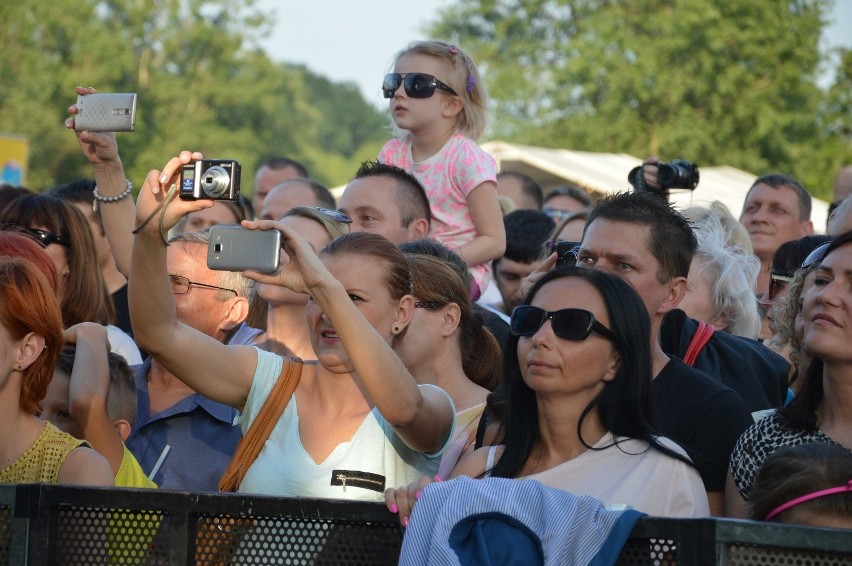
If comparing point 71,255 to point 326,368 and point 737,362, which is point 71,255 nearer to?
point 326,368

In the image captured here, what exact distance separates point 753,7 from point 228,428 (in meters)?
35.1

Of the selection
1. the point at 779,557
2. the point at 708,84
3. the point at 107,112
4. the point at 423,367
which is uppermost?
the point at 708,84

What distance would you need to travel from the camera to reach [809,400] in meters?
3.40

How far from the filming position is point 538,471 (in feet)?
10.6

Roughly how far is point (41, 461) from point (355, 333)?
98cm

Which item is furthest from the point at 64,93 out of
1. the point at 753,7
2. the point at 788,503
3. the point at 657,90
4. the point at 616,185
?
the point at 788,503

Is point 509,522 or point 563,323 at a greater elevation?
point 563,323

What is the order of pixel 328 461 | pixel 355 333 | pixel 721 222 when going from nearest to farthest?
pixel 355 333
pixel 328 461
pixel 721 222

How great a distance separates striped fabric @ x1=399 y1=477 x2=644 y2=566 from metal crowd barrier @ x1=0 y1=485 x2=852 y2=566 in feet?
0.36

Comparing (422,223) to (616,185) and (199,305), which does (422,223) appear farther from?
(616,185)

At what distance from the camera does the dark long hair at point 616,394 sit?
3.26 metres

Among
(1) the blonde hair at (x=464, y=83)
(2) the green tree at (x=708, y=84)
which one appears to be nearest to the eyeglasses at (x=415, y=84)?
(1) the blonde hair at (x=464, y=83)

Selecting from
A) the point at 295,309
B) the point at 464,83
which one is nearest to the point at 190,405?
the point at 295,309

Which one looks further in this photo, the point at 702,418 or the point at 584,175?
the point at 584,175
